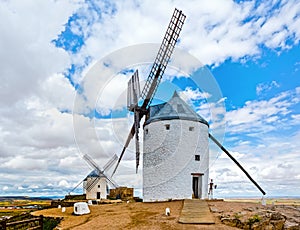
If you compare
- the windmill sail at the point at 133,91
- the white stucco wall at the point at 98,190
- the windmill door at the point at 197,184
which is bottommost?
the white stucco wall at the point at 98,190

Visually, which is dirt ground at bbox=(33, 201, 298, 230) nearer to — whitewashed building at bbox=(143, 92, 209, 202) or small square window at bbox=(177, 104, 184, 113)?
whitewashed building at bbox=(143, 92, 209, 202)

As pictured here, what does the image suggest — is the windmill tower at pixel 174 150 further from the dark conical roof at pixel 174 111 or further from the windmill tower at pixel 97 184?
the windmill tower at pixel 97 184

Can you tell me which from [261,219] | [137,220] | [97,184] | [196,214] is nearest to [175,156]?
[196,214]

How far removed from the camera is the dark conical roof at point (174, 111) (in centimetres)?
2636

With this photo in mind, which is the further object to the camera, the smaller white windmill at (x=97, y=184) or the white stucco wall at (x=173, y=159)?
the smaller white windmill at (x=97, y=184)

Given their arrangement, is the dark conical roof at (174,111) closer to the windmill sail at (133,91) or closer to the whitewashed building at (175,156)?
the whitewashed building at (175,156)

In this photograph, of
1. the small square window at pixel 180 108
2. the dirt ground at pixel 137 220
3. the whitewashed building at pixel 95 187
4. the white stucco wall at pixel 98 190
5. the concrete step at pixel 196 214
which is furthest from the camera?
the whitewashed building at pixel 95 187

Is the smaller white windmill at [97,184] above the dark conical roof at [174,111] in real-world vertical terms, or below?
below

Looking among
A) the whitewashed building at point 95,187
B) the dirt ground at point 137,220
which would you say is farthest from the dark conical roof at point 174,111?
the whitewashed building at point 95,187

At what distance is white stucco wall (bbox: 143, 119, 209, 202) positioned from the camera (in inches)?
988

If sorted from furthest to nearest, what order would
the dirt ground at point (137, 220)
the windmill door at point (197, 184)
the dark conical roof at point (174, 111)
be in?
the dark conical roof at point (174, 111), the windmill door at point (197, 184), the dirt ground at point (137, 220)

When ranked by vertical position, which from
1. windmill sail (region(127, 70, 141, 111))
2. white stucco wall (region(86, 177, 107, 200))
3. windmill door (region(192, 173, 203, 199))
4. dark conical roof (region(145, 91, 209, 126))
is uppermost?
windmill sail (region(127, 70, 141, 111))

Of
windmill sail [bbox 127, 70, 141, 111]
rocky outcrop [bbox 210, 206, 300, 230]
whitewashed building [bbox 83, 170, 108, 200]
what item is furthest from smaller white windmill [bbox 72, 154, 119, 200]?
rocky outcrop [bbox 210, 206, 300, 230]

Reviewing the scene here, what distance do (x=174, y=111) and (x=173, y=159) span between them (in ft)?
14.6
